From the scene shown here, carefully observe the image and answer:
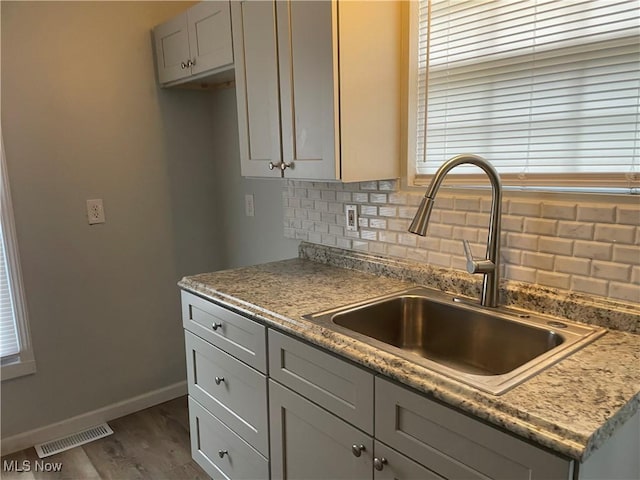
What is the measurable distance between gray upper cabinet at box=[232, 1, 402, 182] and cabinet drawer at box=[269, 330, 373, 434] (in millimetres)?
600

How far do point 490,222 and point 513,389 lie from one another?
60 centimetres

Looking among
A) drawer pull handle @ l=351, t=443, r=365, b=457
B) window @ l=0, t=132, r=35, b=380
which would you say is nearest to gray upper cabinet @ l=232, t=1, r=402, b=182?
drawer pull handle @ l=351, t=443, r=365, b=457

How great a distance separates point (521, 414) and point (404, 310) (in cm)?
76

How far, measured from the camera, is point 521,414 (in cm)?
89

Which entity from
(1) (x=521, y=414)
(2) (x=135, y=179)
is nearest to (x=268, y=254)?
(2) (x=135, y=179)

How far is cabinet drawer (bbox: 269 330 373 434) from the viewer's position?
1.21 meters

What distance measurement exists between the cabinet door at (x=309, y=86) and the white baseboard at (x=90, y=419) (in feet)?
5.80

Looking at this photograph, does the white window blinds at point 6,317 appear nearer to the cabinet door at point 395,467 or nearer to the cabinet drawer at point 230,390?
the cabinet drawer at point 230,390

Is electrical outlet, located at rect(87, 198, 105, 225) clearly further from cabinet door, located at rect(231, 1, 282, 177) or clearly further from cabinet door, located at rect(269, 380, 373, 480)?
cabinet door, located at rect(269, 380, 373, 480)

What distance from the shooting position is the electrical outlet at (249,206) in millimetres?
2629

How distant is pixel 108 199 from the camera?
8.32 feet

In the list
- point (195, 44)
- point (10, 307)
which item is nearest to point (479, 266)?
point (195, 44)

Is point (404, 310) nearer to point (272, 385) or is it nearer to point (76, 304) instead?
point (272, 385)

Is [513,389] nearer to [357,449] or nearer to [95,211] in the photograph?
[357,449]
